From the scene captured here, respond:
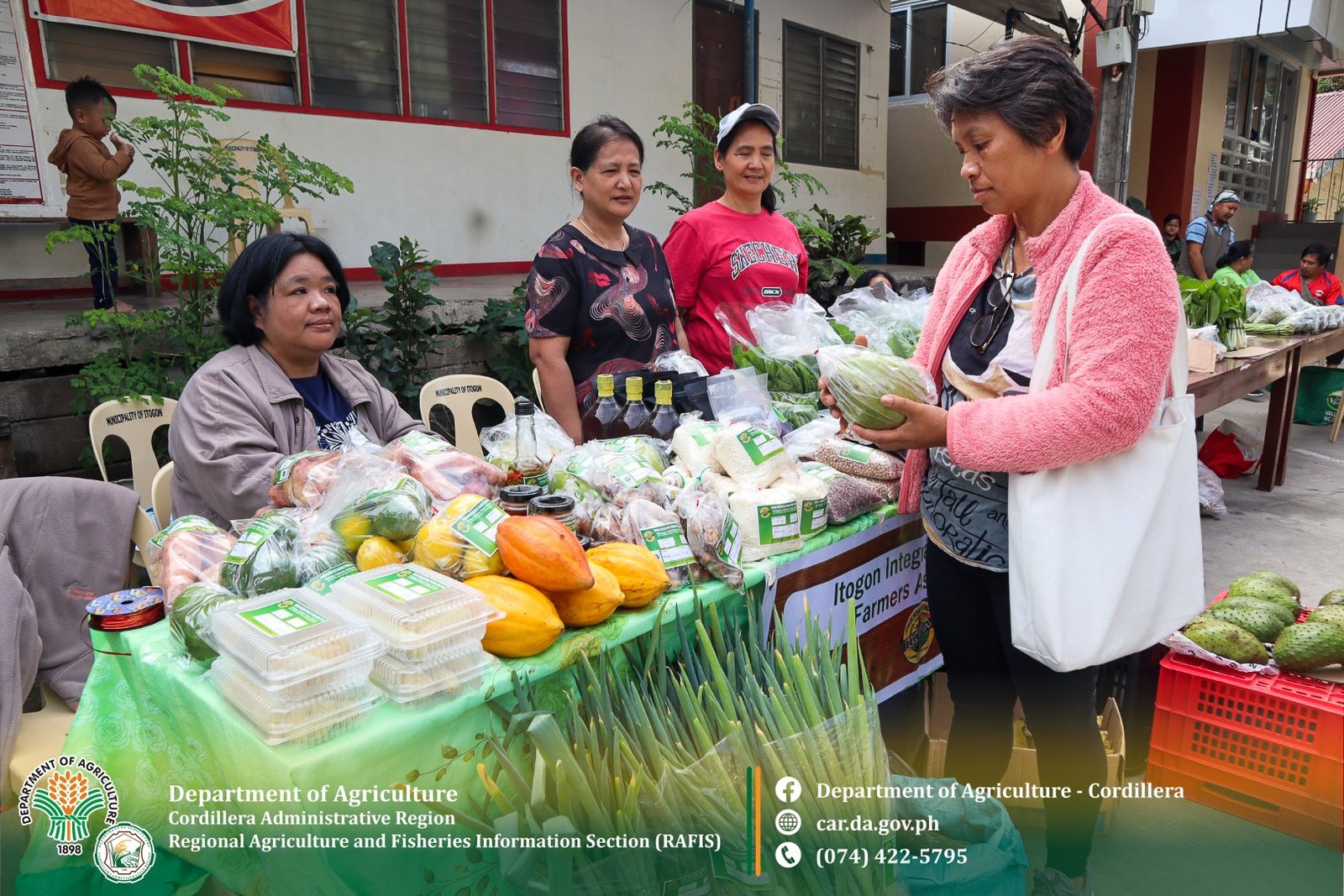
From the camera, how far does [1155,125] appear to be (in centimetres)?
1326

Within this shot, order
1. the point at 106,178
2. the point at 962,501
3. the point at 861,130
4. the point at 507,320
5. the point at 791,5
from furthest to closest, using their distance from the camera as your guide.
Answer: the point at 861,130 → the point at 791,5 → the point at 507,320 → the point at 106,178 → the point at 962,501

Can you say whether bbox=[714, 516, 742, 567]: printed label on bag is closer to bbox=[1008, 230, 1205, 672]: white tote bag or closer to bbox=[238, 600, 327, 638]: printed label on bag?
bbox=[1008, 230, 1205, 672]: white tote bag

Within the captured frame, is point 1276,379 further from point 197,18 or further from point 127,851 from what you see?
point 197,18

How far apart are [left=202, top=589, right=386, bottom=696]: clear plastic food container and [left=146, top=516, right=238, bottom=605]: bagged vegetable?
265mm

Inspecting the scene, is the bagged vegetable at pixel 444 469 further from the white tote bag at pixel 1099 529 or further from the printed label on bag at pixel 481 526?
the white tote bag at pixel 1099 529

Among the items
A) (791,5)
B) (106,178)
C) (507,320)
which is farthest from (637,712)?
(791,5)

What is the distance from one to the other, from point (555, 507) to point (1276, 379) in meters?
5.86

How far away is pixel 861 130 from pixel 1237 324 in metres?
6.39

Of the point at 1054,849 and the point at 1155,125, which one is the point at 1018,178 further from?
the point at 1155,125

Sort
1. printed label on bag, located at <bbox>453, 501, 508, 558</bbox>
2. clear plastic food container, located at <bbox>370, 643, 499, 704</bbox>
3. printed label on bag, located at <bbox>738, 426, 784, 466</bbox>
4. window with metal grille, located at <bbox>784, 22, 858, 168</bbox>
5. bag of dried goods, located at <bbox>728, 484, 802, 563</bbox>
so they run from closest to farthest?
clear plastic food container, located at <bbox>370, 643, 499, 704</bbox> → printed label on bag, located at <bbox>453, 501, 508, 558</bbox> → bag of dried goods, located at <bbox>728, 484, 802, 563</bbox> → printed label on bag, located at <bbox>738, 426, 784, 466</bbox> → window with metal grille, located at <bbox>784, 22, 858, 168</bbox>

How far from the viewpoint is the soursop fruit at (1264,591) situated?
8.23ft

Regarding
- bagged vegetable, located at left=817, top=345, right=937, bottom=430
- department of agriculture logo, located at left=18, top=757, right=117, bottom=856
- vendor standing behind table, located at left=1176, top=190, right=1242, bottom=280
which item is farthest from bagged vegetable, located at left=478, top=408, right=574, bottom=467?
vendor standing behind table, located at left=1176, top=190, right=1242, bottom=280

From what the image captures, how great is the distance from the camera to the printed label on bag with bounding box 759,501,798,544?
1805 millimetres

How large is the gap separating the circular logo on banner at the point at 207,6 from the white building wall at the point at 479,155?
60 cm
